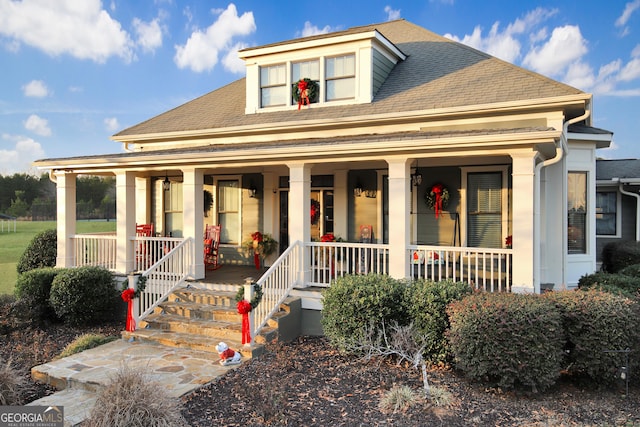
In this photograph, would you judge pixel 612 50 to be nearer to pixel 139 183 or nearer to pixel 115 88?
pixel 139 183

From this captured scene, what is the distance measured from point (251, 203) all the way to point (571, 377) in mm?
8117

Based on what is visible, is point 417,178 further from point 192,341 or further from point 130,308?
point 130,308

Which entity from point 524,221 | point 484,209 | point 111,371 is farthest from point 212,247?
point 524,221

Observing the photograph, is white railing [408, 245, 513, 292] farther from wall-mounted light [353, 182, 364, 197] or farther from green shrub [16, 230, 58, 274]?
green shrub [16, 230, 58, 274]

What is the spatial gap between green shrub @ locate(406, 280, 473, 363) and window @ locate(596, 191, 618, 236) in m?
10.5

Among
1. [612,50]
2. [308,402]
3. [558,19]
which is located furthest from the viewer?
[612,50]

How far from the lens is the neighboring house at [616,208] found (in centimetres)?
1328

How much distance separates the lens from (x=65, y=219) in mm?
9953

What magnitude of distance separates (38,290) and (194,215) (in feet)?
11.8

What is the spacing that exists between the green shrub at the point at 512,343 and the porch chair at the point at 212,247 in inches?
282

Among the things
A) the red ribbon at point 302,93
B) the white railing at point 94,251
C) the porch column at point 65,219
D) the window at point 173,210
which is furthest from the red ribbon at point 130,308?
the red ribbon at point 302,93

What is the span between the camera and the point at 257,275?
32.3 feet

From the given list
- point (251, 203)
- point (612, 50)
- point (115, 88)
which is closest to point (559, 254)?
point (251, 203)

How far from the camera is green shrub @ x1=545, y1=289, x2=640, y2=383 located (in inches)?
194
